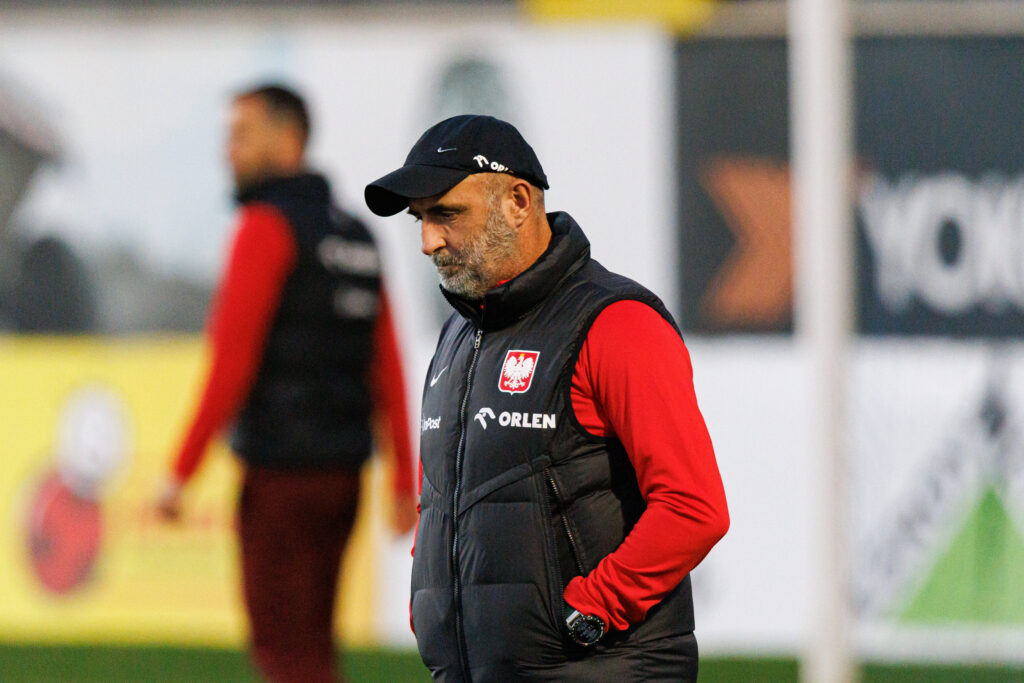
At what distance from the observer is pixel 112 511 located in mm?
8781

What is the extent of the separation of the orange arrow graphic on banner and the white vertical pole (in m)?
1.93

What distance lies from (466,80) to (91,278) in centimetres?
219

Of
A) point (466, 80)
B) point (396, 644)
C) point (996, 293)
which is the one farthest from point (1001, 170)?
point (396, 644)

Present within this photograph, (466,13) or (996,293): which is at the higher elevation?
(466,13)

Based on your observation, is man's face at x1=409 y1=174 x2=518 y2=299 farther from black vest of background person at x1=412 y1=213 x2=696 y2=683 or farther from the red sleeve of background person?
the red sleeve of background person

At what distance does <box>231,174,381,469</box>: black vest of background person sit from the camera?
5062mm

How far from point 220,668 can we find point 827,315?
3343mm

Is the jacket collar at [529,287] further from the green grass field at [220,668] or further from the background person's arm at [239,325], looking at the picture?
the green grass field at [220,668]

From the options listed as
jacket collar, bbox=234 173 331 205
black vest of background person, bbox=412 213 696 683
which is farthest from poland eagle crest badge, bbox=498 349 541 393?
jacket collar, bbox=234 173 331 205

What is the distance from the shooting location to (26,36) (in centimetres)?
901

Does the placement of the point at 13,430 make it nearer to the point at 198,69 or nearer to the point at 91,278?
the point at 91,278

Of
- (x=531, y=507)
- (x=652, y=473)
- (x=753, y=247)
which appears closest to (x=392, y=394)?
(x=531, y=507)

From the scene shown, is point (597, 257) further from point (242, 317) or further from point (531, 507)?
point (531, 507)

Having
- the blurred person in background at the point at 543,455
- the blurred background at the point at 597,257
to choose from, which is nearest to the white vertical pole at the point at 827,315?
the blurred background at the point at 597,257
